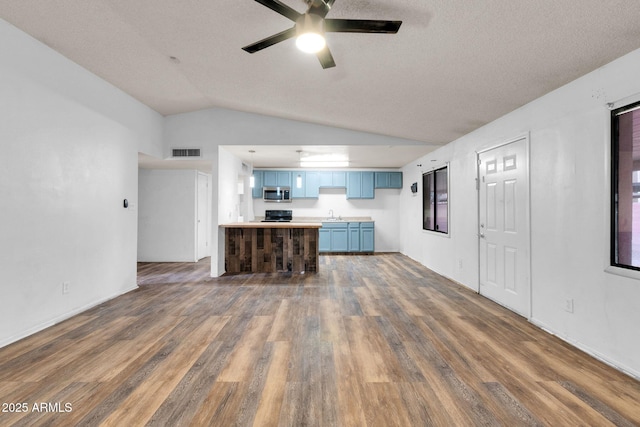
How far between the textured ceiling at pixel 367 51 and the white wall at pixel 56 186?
1.03 ft

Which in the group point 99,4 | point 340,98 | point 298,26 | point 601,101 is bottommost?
point 601,101

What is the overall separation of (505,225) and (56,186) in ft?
16.6

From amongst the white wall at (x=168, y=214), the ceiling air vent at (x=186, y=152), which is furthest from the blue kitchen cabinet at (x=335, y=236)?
the ceiling air vent at (x=186, y=152)

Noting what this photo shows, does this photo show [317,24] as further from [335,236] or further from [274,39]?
[335,236]

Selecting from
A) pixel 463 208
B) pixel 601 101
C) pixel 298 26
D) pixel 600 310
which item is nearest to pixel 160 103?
pixel 298 26

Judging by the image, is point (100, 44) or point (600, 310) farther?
point (100, 44)

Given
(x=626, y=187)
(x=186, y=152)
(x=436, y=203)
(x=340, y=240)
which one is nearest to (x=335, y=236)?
(x=340, y=240)

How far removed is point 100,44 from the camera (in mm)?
3096

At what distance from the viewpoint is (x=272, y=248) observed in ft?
18.8

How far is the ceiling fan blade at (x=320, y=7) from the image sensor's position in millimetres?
1884

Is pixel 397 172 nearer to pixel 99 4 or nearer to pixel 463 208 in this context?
pixel 463 208

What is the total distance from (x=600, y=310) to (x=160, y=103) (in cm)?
586

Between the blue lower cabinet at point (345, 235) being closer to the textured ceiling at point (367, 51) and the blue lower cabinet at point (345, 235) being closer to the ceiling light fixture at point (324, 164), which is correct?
the ceiling light fixture at point (324, 164)

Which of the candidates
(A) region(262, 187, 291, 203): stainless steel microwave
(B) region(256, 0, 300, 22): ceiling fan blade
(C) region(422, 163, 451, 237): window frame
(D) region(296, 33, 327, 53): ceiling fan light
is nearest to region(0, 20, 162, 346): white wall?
(B) region(256, 0, 300, 22): ceiling fan blade
